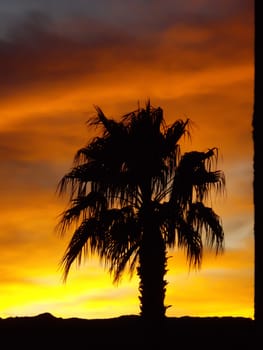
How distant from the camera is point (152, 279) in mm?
24156

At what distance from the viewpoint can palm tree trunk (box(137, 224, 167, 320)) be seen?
24.1 m

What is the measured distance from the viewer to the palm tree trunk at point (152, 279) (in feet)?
79.2

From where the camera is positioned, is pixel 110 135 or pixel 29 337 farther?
pixel 29 337

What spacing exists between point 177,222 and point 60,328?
7599 millimetres

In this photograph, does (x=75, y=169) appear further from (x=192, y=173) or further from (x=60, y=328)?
(x=60, y=328)
